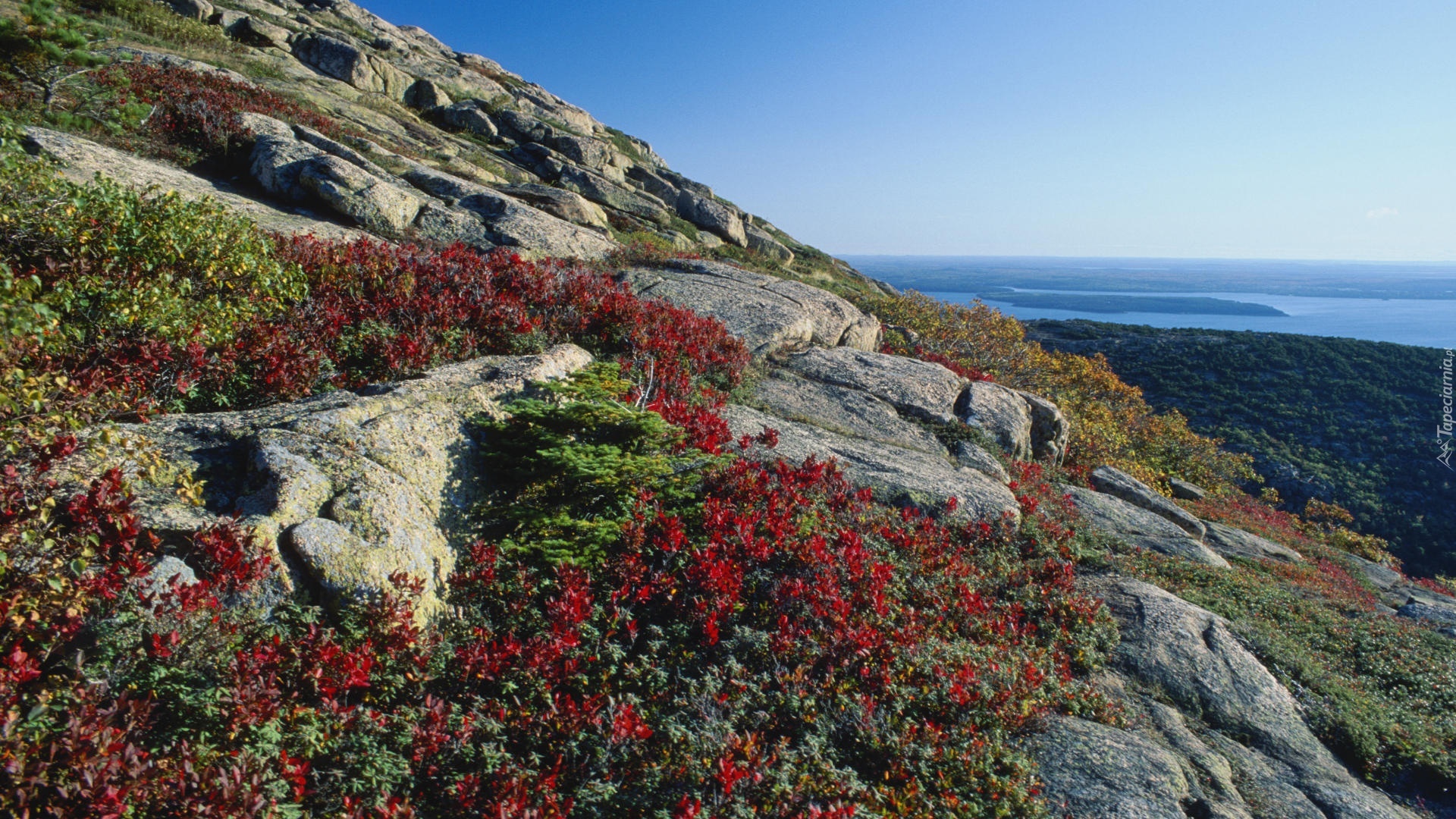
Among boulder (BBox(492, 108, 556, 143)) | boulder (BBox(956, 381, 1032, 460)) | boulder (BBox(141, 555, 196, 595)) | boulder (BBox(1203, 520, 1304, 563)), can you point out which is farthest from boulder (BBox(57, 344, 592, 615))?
boulder (BBox(492, 108, 556, 143))

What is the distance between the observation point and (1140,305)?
13725 centimetres

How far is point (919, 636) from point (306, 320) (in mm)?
7551

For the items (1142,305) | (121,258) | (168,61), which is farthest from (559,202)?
(1142,305)

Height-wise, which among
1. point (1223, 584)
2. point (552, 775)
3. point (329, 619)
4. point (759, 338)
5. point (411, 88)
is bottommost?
point (1223, 584)

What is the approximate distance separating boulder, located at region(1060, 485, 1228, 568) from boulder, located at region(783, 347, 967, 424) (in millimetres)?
2878

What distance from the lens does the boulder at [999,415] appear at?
12.5 meters

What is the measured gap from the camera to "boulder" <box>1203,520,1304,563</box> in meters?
13.7

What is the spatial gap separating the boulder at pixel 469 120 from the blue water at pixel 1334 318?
54.1 m

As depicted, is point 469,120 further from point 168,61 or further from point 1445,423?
point 1445,423

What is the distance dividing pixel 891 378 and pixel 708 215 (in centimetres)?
2139

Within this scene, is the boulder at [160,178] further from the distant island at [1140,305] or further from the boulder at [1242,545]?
the distant island at [1140,305]

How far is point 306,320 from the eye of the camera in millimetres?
7406

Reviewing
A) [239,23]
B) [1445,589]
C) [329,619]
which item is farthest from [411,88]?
[1445,589]

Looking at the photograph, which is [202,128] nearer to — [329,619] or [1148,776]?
[329,619]
